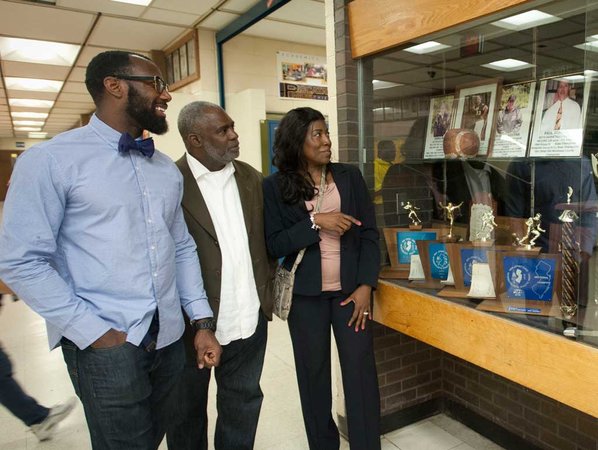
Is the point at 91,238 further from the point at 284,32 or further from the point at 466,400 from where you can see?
the point at 284,32

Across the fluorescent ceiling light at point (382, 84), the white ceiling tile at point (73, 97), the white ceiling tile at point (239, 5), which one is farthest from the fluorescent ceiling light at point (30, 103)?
the fluorescent ceiling light at point (382, 84)

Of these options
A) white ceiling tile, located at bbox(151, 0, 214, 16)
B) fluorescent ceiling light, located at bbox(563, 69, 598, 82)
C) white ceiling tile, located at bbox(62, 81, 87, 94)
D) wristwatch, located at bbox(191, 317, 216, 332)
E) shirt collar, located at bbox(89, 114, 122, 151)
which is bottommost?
wristwatch, located at bbox(191, 317, 216, 332)

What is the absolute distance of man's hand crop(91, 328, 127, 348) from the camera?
1162mm

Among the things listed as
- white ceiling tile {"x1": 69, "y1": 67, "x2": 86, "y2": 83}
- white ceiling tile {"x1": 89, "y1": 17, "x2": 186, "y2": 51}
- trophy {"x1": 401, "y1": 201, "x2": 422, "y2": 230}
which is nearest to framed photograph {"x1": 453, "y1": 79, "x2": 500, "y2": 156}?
trophy {"x1": 401, "y1": 201, "x2": 422, "y2": 230}

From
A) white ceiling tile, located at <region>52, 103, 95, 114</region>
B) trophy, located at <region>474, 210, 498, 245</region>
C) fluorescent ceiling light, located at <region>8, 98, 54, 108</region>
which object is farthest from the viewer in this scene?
white ceiling tile, located at <region>52, 103, 95, 114</region>

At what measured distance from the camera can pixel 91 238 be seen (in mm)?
1186

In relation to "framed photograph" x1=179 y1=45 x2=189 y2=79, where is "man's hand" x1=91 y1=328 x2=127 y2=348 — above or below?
below

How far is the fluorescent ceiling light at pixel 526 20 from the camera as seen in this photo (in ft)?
5.04

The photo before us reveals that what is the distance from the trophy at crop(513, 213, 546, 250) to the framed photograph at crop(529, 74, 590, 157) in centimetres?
24

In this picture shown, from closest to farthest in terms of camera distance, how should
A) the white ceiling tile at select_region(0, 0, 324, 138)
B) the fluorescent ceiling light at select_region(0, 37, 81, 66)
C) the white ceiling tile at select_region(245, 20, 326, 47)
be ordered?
the white ceiling tile at select_region(0, 0, 324, 138) → the white ceiling tile at select_region(245, 20, 326, 47) → the fluorescent ceiling light at select_region(0, 37, 81, 66)

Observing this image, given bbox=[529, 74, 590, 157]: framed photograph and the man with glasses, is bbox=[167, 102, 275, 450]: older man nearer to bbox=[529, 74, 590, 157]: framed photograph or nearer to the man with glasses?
the man with glasses

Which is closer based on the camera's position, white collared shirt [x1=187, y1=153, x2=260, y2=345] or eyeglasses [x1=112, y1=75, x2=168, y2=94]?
eyeglasses [x1=112, y1=75, x2=168, y2=94]

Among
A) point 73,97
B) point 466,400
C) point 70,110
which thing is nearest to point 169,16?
point 466,400

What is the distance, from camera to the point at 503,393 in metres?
2.25
